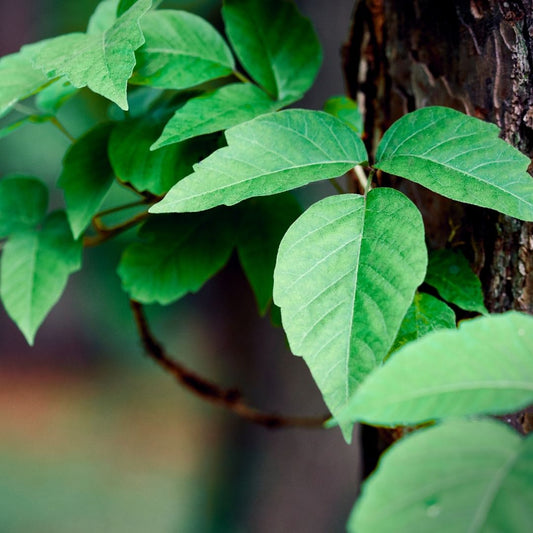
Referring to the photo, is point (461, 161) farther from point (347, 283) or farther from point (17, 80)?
point (17, 80)

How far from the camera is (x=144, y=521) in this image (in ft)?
8.30

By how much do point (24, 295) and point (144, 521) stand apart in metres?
2.11

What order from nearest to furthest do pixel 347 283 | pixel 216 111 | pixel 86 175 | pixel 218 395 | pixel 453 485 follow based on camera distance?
1. pixel 453 485
2. pixel 347 283
3. pixel 216 111
4. pixel 86 175
5. pixel 218 395

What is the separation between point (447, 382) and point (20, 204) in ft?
2.18

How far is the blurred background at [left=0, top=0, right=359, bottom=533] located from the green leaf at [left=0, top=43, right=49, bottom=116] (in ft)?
3.89

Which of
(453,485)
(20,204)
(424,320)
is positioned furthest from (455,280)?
(20,204)

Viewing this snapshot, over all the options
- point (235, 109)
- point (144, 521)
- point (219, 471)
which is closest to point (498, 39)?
point (235, 109)

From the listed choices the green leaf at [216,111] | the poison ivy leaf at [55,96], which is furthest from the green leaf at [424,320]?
the poison ivy leaf at [55,96]

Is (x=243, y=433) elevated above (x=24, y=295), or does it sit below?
below

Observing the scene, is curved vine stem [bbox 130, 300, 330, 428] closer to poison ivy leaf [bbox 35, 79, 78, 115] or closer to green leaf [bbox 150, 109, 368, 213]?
poison ivy leaf [bbox 35, 79, 78, 115]

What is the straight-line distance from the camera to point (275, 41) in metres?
0.74

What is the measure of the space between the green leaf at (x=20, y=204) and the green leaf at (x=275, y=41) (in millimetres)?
344

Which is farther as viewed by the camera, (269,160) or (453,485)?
(269,160)

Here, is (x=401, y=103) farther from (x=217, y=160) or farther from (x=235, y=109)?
(x=217, y=160)
